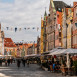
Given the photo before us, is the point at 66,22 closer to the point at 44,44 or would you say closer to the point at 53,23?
the point at 53,23

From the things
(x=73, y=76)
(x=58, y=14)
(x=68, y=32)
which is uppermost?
(x=58, y=14)

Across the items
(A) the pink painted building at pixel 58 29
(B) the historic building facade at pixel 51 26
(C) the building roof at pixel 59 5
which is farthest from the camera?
(C) the building roof at pixel 59 5

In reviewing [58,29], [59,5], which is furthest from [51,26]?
[58,29]

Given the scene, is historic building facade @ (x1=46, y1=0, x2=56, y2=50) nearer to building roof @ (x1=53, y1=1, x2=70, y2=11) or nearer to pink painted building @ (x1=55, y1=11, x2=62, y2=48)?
building roof @ (x1=53, y1=1, x2=70, y2=11)

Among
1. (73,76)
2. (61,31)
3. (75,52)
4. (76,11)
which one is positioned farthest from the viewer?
(61,31)

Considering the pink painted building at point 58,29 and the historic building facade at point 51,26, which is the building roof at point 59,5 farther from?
the pink painted building at point 58,29

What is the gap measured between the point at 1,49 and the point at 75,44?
9806cm

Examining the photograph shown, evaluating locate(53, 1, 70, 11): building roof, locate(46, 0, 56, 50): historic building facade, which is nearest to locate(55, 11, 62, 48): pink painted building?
locate(46, 0, 56, 50): historic building facade

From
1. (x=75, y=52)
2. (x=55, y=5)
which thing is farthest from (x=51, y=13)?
(x=75, y=52)

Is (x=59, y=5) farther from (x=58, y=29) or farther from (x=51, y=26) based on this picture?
(x=58, y=29)

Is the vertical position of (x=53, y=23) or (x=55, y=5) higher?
(x=55, y=5)

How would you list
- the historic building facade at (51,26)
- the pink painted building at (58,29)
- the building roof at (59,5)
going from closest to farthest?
1. the pink painted building at (58,29)
2. the historic building facade at (51,26)
3. the building roof at (59,5)

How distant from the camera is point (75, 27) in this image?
5591 centimetres

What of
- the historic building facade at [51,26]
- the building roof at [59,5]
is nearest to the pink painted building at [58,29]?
the historic building facade at [51,26]
